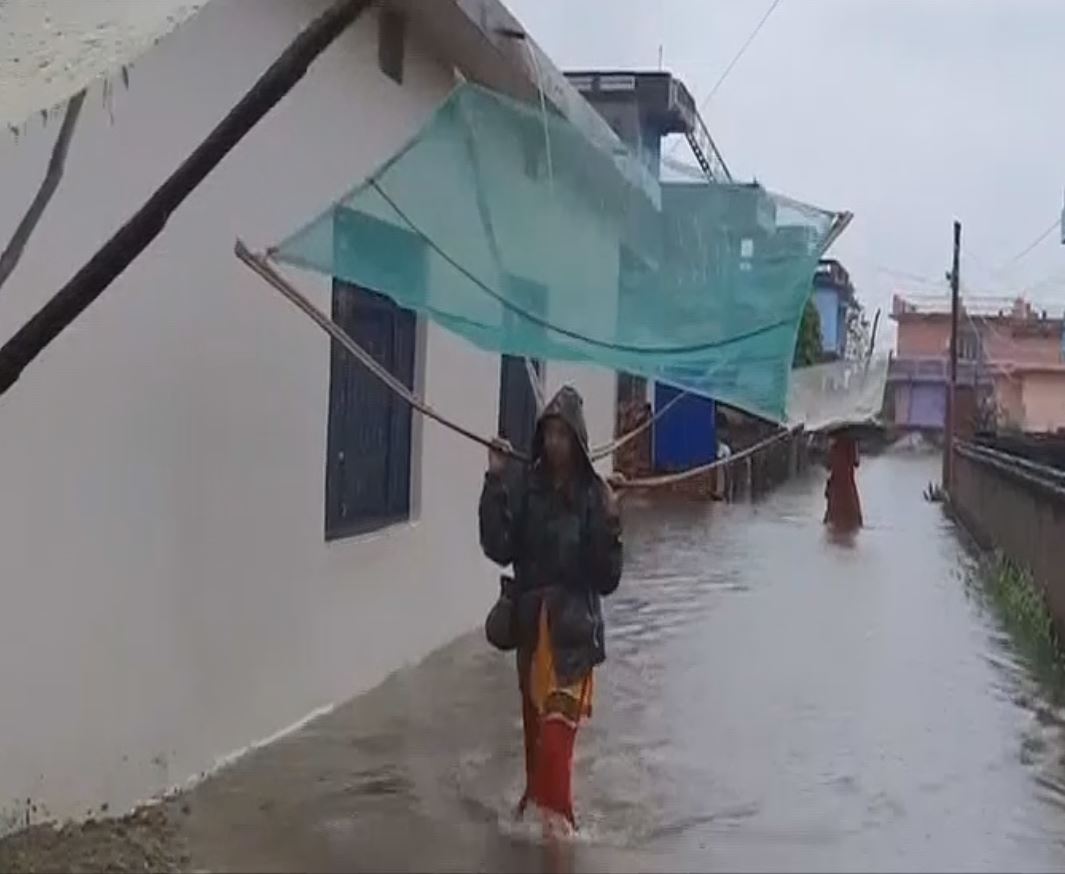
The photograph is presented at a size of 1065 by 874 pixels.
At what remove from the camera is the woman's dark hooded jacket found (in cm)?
608

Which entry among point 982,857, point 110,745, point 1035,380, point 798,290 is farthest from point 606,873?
point 1035,380

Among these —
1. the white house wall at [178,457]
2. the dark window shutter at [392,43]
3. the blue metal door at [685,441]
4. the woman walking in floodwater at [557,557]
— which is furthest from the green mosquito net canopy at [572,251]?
the blue metal door at [685,441]

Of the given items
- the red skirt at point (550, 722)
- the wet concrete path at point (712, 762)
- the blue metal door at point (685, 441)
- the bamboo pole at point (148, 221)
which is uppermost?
the bamboo pole at point (148, 221)

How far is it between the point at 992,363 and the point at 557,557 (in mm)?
46676

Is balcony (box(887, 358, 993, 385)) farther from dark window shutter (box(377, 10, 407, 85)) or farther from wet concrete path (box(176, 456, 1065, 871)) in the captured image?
dark window shutter (box(377, 10, 407, 85))

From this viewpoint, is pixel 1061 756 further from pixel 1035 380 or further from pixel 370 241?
pixel 1035 380

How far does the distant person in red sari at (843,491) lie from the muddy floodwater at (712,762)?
8298 millimetres

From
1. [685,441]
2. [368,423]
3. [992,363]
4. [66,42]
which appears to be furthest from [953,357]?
[66,42]

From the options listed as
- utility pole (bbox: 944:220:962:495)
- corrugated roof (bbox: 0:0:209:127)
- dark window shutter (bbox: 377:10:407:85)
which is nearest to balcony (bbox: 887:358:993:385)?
utility pole (bbox: 944:220:962:495)

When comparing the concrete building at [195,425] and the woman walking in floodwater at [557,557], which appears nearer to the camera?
the concrete building at [195,425]

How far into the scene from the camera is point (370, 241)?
6297 millimetres

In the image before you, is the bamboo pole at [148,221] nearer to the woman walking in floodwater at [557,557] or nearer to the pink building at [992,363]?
the woman walking in floodwater at [557,557]

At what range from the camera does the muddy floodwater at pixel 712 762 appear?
6055 mm

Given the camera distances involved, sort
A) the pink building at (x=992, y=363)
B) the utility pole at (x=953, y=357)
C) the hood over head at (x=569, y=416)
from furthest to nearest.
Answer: the pink building at (x=992, y=363)
the utility pole at (x=953, y=357)
the hood over head at (x=569, y=416)
